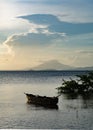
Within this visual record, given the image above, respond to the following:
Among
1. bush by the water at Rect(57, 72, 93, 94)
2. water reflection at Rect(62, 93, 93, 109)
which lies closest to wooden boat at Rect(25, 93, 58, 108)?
water reflection at Rect(62, 93, 93, 109)

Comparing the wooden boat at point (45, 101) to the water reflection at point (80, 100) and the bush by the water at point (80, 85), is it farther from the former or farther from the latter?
the bush by the water at point (80, 85)

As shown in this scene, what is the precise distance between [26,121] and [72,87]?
3389 centimetres

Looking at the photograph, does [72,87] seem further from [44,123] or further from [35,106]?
[44,123]

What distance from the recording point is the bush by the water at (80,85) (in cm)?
7225

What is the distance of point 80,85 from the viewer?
74875 millimetres

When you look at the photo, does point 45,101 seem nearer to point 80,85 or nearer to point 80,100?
point 80,100

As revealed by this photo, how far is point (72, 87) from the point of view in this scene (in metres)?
75.2

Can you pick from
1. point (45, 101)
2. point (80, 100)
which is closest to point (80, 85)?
point (80, 100)

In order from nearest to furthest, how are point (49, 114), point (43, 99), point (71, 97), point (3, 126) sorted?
point (3, 126) < point (49, 114) < point (43, 99) < point (71, 97)

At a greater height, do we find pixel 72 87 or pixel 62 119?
pixel 72 87

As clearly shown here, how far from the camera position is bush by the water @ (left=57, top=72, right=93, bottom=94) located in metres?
72.2

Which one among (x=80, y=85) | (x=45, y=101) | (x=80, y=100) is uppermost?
(x=80, y=85)

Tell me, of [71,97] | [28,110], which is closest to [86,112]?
[28,110]

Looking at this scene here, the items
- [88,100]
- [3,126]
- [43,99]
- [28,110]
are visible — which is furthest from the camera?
[88,100]
